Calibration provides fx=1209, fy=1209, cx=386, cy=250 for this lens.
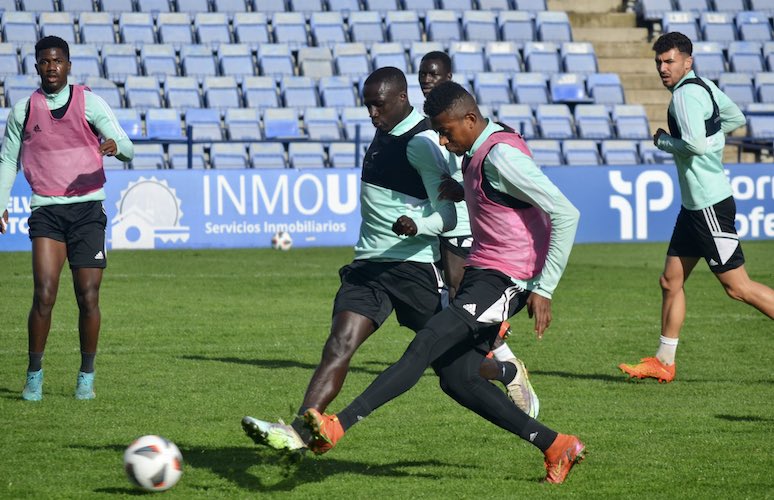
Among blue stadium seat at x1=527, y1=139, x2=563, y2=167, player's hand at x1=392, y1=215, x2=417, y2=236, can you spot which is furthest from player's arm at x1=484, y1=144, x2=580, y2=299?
blue stadium seat at x1=527, y1=139, x2=563, y2=167

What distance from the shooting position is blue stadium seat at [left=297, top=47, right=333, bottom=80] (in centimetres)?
2655

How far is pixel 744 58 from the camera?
96.3ft

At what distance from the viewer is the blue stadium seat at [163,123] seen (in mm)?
23234

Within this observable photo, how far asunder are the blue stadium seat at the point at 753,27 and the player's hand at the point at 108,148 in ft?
83.2

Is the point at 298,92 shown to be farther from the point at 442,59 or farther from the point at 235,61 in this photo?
the point at 442,59

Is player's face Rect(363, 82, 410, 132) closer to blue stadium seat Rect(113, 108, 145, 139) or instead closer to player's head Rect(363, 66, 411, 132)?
player's head Rect(363, 66, 411, 132)

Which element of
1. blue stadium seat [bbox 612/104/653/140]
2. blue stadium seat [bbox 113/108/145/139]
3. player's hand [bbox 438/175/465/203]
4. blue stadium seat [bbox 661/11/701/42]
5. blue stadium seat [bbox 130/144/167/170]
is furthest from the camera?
blue stadium seat [bbox 661/11/701/42]

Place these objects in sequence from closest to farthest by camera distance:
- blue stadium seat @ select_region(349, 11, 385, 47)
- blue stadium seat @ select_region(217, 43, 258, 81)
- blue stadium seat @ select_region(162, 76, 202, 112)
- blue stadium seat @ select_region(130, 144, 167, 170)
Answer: blue stadium seat @ select_region(130, 144, 167, 170) < blue stadium seat @ select_region(162, 76, 202, 112) < blue stadium seat @ select_region(217, 43, 258, 81) < blue stadium seat @ select_region(349, 11, 385, 47)

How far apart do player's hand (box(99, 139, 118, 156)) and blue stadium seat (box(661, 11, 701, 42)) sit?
2424 centimetres

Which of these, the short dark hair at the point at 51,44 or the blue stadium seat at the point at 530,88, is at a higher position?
the short dark hair at the point at 51,44

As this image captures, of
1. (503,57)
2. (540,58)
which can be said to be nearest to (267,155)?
(503,57)

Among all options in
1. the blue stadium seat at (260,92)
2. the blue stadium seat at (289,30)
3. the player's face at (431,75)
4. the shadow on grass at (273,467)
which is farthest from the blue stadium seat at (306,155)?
the shadow on grass at (273,467)

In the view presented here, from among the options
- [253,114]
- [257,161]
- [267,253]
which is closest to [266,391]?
[267,253]

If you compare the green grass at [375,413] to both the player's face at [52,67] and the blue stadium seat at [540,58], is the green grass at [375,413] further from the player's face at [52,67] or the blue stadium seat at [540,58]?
the blue stadium seat at [540,58]
